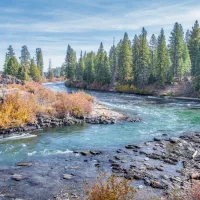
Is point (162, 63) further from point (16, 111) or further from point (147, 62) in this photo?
point (16, 111)

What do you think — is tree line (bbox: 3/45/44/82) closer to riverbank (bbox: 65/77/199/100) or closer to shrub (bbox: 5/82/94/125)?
riverbank (bbox: 65/77/199/100)

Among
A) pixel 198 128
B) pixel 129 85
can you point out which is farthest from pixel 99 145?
pixel 129 85

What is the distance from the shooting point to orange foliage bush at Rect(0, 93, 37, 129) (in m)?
22.7

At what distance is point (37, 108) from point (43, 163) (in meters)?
11.5

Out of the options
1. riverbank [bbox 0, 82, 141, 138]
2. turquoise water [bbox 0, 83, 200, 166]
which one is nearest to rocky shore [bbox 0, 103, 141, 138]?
riverbank [bbox 0, 82, 141, 138]

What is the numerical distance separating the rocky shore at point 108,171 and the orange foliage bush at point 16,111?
803cm

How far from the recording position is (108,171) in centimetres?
1451

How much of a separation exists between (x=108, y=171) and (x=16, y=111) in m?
13.3

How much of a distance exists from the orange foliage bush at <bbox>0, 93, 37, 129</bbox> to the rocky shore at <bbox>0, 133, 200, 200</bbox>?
8.03 m

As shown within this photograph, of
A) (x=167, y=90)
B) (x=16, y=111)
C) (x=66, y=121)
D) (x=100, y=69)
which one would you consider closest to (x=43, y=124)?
(x=66, y=121)

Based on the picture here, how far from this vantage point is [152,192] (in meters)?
12.0

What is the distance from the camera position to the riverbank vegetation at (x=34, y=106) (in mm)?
23328

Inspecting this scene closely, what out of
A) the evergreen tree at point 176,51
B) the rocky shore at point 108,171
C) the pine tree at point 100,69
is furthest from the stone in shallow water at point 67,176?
the pine tree at point 100,69

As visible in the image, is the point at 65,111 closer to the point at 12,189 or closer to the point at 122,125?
the point at 122,125
